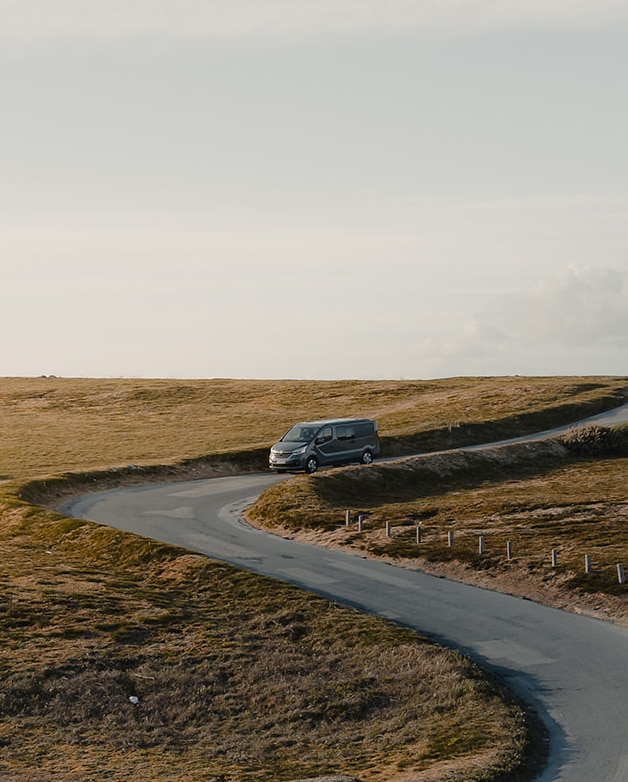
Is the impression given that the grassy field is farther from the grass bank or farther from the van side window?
the van side window

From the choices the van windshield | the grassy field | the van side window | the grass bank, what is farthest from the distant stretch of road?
the van side window

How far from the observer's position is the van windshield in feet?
167

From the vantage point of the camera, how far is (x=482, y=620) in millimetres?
25172

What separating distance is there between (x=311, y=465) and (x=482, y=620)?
25730mm

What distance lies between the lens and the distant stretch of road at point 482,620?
17.2 meters

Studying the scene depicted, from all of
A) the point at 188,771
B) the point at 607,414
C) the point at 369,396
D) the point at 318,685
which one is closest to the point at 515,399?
the point at 607,414

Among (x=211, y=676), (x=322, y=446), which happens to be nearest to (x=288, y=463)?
(x=322, y=446)

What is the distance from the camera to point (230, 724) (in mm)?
18953

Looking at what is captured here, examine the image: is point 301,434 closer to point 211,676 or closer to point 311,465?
point 311,465

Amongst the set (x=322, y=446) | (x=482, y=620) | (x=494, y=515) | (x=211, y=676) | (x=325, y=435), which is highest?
(x=325, y=435)

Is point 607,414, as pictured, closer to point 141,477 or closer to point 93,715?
point 141,477

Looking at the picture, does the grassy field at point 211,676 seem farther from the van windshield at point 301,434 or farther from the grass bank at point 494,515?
the van windshield at point 301,434

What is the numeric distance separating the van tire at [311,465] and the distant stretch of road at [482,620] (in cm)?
682

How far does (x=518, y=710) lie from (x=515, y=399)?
5960 centimetres
